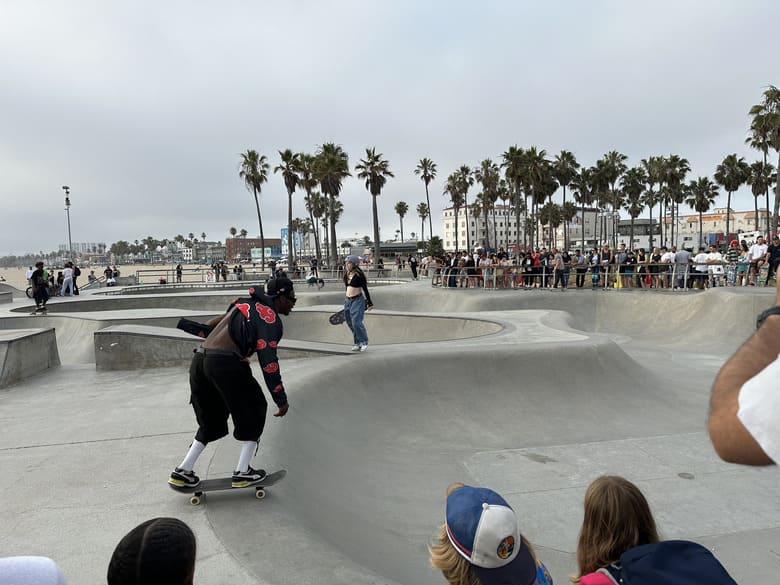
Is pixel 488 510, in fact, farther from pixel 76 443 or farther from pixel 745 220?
pixel 745 220

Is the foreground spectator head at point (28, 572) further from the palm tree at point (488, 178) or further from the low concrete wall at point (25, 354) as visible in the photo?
the palm tree at point (488, 178)

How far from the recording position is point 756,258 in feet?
57.8

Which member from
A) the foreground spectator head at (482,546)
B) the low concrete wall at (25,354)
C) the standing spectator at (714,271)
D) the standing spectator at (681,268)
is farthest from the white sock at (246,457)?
the standing spectator at (714,271)

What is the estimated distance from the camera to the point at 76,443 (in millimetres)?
5477

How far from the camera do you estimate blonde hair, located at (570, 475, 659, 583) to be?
6.22 feet

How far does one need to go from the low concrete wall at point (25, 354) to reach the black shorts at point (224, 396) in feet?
21.2

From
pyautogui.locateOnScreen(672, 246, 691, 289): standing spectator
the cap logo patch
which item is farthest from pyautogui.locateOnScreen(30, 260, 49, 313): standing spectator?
pyautogui.locateOnScreen(672, 246, 691, 289): standing spectator

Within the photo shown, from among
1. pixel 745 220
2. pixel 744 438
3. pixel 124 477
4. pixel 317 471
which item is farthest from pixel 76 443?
pixel 745 220

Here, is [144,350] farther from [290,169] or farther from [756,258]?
[290,169]

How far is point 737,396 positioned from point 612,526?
42.5 inches

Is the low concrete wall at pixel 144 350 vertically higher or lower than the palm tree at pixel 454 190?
lower

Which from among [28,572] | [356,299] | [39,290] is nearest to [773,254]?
[356,299]

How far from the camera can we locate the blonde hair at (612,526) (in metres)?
1.90

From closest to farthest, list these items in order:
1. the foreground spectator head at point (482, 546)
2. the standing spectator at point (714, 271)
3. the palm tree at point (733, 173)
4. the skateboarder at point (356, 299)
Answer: the foreground spectator head at point (482, 546), the skateboarder at point (356, 299), the standing spectator at point (714, 271), the palm tree at point (733, 173)
